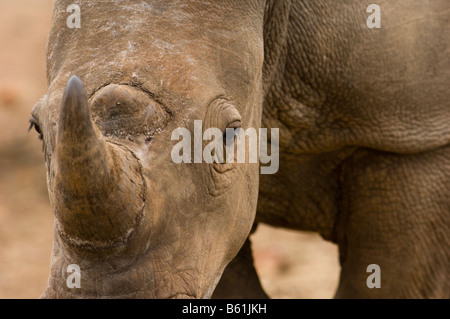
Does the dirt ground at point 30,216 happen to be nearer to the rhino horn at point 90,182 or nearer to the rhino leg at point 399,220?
the rhino leg at point 399,220

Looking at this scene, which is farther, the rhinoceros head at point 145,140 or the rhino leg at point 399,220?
the rhino leg at point 399,220

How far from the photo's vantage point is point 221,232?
292 cm

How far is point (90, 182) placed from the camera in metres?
2.36

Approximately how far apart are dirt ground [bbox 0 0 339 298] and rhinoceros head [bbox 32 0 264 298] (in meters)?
3.21

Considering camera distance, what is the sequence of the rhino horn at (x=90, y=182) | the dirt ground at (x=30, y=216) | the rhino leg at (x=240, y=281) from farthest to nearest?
the dirt ground at (x=30, y=216) → the rhino leg at (x=240, y=281) → the rhino horn at (x=90, y=182)

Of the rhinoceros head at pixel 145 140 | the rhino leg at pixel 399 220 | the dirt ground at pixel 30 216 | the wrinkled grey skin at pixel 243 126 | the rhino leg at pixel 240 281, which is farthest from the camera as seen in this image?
the dirt ground at pixel 30 216

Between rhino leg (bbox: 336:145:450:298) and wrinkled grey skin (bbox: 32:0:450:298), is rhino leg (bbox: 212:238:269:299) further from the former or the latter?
rhino leg (bbox: 336:145:450:298)

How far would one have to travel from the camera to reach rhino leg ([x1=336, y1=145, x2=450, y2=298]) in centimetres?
372

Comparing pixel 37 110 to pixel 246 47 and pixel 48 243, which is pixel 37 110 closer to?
pixel 246 47

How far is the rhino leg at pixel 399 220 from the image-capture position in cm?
372

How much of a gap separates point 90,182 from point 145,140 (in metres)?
0.31

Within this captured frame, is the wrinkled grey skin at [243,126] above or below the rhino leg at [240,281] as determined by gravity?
above

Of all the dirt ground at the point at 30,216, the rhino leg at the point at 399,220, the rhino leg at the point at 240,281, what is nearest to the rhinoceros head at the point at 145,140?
the rhino leg at the point at 399,220

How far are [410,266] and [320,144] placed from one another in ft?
2.09
